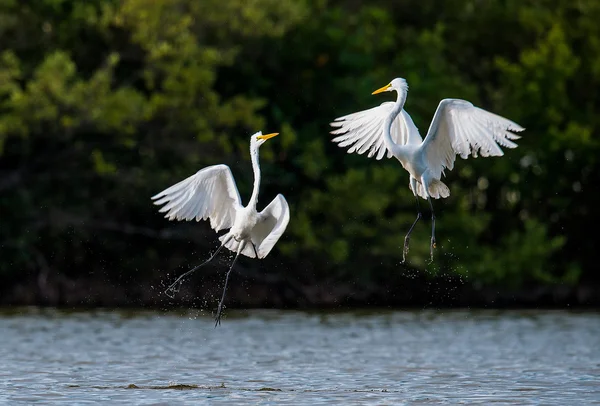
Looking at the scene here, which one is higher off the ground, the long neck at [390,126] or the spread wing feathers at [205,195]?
the long neck at [390,126]

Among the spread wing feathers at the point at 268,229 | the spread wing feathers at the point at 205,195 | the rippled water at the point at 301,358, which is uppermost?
the spread wing feathers at the point at 205,195

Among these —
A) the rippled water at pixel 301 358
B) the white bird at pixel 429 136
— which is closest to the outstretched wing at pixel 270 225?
the white bird at pixel 429 136

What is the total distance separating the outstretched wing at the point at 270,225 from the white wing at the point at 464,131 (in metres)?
1.72

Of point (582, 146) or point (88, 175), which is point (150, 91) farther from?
point (582, 146)

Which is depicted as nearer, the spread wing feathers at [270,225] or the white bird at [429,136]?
the spread wing feathers at [270,225]

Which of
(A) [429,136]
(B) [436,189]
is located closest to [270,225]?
(B) [436,189]

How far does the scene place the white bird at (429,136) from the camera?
15688mm

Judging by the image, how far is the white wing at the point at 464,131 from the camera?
15.5m

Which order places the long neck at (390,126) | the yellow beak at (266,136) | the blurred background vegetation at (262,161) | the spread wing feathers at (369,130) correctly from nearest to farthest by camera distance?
the long neck at (390,126), the yellow beak at (266,136), the spread wing feathers at (369,130), the blurred background vegetation at (262,161)

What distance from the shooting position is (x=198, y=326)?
27047 mm

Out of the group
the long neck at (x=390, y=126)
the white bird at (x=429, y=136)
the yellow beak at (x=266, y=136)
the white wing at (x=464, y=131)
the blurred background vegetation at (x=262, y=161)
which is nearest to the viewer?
the white wing at (x=464, y=131)

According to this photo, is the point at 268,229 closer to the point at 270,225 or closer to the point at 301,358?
the point at 270,225

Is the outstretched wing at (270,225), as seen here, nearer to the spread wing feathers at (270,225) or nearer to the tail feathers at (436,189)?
the spread wing feathers at (270,225)

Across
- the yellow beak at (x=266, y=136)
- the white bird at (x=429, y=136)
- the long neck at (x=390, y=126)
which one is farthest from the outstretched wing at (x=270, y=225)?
the long neck at (x=390, y=126)
